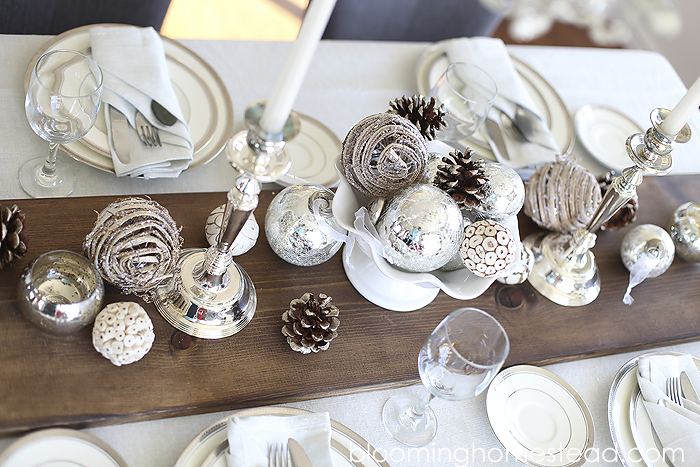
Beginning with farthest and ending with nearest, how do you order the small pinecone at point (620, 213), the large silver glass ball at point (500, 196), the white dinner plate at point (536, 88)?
1. the white dinner plate at point (536, 88)
2. the small pinecone at point (620, 213)
3. the large silver glass ball at point (500, 196)

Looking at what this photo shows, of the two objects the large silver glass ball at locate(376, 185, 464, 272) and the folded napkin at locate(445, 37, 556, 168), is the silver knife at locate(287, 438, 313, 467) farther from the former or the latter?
the folded napkin at locate(445, 37, 556, 168)

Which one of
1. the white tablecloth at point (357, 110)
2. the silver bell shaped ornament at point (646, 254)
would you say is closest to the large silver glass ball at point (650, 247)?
the silver bell shaped ornament at point (646, 254)

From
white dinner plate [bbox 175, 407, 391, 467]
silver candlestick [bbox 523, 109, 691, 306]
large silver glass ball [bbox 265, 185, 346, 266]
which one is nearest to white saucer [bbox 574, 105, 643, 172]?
silver candlestick [bbox 523, 109, 691, 306]

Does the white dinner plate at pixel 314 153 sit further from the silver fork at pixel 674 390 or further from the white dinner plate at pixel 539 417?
the silver fork at pixel 674 390

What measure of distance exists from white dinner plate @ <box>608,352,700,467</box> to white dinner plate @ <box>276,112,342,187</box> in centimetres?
48

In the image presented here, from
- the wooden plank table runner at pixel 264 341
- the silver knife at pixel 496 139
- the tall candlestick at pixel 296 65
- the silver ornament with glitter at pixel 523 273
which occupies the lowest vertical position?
the wooden plank table runner at pixel 264 341

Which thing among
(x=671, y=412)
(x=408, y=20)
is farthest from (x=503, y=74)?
(x=671, y=412)

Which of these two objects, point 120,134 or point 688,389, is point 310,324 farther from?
point 688,389

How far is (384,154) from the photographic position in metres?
0.61

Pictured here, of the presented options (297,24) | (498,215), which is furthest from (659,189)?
(297,24)

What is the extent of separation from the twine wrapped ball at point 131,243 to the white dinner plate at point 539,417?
43 cm

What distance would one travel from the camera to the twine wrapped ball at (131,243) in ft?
1.90

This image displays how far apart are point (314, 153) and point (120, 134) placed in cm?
29

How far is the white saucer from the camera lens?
1.04m
